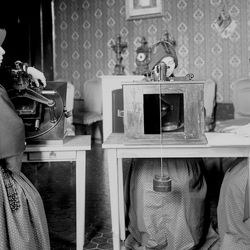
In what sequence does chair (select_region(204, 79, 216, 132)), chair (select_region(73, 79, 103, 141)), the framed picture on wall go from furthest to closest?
the framed picture on wall → chair (select_region(73, 79, 103, 141)) → chair (select_region(204, 79, 216, 132))

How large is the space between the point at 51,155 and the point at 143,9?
4.93 meters

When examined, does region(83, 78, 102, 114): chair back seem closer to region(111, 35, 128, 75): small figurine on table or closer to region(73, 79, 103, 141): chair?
region(73, 79, 103, 141): chair

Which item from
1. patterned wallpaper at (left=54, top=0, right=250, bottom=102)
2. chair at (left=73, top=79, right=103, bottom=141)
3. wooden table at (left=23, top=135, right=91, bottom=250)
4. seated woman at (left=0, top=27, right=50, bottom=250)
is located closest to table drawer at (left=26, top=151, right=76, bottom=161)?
wooden table at (left=23, top=135, right=91, bottom=250)

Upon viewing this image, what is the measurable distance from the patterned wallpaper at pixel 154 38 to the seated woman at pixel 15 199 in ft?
15.9

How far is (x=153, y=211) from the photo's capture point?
8.30ft

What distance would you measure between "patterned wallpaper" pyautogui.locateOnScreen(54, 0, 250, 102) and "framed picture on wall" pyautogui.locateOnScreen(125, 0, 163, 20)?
9cm

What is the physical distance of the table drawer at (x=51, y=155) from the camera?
8.00 ft

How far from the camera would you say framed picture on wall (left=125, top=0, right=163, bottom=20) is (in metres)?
6.68

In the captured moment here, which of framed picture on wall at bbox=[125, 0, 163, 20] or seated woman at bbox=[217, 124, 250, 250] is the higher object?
framed picture on wall at bbox=[125, 0, 163, 20]

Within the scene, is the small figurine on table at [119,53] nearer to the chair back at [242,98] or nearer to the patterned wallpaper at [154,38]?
the patterned wallpaper at [154,38]

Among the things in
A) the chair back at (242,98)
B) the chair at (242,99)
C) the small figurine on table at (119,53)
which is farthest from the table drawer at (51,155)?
the small figurine on table at (119,53)

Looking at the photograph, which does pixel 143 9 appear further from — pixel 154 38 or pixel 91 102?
pixel 91 102

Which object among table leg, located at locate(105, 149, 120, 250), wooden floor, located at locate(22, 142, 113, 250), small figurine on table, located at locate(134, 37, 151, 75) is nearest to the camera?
table leg, located at locate(105, 149, 120, 250)

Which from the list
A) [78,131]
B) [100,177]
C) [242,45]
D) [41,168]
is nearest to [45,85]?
[100,177]
